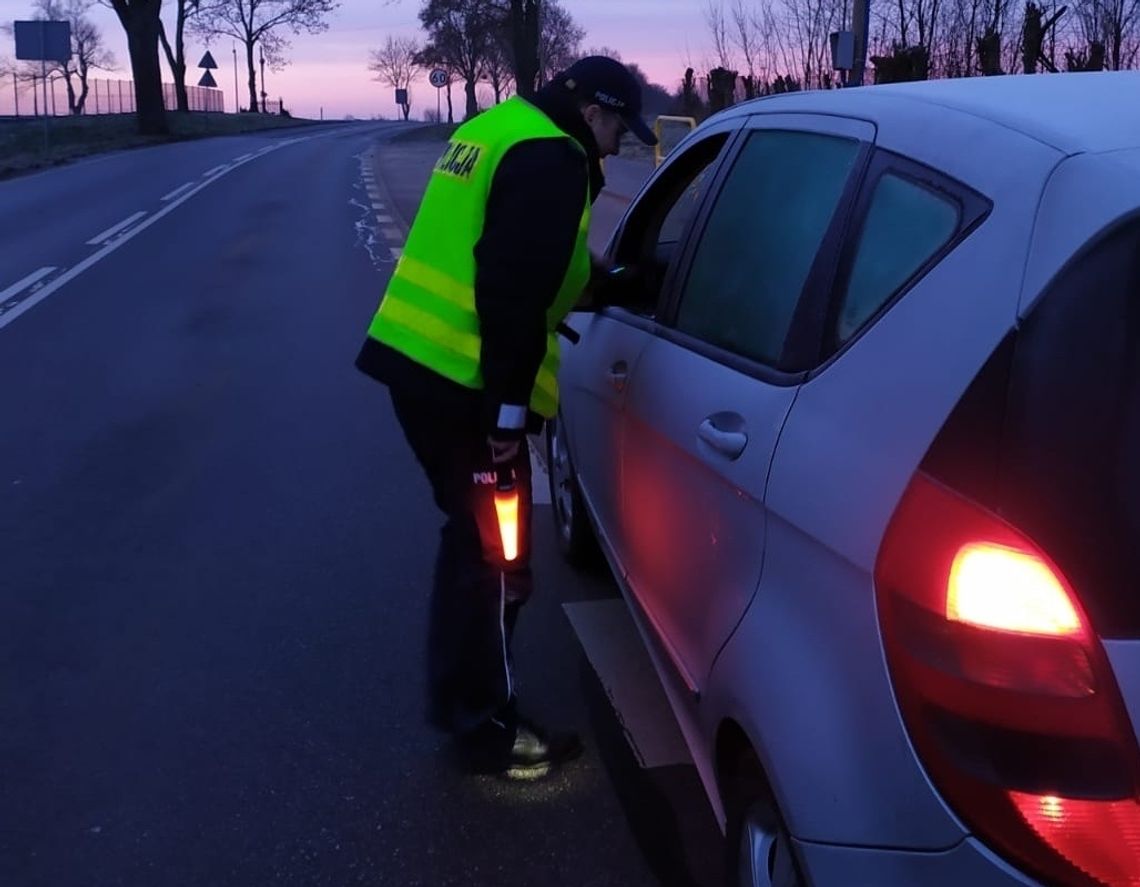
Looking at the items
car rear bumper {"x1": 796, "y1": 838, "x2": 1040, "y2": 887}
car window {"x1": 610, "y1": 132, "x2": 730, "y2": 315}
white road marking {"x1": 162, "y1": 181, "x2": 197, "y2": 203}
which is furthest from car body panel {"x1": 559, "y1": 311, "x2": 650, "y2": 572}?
white road marking {"x1": 162, "y1": 181, "x2": 197, "y2": 203}

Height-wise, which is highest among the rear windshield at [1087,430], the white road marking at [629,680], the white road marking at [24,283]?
the rear windshield at [1087,430]

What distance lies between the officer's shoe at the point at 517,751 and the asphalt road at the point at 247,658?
66mm

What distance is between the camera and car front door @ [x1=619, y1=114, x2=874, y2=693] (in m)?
2.50

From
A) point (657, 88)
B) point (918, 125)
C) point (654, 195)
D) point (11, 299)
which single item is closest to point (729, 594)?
point (918, 125)

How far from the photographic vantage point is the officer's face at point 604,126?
3.31 m

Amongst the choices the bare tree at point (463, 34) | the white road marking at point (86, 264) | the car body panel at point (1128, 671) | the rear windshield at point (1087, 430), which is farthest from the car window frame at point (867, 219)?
the bare tree at point (463, 34)

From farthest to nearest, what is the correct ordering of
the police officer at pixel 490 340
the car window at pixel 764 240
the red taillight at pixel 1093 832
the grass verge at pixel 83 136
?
the grass verge at pixel 83 136
the police officer at pixel 490 340
the car window at pixel 764 240
the red taillight at pixel 1093 832

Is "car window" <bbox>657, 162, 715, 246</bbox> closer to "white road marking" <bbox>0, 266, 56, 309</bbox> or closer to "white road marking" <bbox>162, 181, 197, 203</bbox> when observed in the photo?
"white road marking" <bbox>0, 266, 56, 309</bbox>

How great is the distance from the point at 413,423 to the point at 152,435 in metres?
4.18

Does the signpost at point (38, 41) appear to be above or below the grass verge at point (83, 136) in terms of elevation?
above

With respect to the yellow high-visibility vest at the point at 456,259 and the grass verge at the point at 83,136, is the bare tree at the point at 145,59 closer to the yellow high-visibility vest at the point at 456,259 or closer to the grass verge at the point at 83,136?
the grass verge at the point at 83,136

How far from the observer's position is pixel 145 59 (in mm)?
43969

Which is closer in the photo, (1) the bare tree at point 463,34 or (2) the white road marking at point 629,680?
(2) the white road marking at point 629,680

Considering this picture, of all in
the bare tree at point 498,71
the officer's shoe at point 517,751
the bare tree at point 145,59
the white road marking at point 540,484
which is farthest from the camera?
the bare tree at point 498,71
